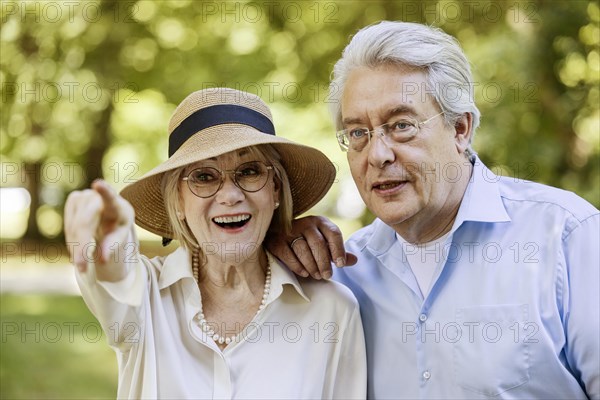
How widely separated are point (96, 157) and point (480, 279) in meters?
12.1

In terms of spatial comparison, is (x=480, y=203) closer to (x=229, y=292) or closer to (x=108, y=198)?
(x=229, y=292)

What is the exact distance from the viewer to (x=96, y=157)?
14016 millimetres

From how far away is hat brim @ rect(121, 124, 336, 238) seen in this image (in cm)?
262

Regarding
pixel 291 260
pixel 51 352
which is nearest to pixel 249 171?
pixel 291 260

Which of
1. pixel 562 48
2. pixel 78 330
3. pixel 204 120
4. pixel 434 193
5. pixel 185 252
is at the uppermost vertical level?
pixel 562 48

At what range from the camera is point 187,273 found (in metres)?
2.69

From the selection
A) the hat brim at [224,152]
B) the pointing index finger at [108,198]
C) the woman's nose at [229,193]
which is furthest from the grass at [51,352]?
the pointing index finger at [108,198]

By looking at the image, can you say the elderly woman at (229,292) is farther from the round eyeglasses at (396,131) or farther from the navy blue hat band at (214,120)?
the round eyeglasses at (396,131)

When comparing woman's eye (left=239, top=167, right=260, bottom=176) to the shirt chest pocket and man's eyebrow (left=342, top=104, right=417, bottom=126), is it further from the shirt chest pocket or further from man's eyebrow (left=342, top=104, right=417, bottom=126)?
the shirt chest pocket

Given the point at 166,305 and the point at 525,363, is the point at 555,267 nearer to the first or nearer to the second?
the point at 525,363

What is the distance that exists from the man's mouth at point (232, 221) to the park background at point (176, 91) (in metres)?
3.12

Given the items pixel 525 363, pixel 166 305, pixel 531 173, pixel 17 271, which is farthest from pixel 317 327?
pixel 17 271

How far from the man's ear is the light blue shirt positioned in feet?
0.41

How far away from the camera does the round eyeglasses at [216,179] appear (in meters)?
2.66
